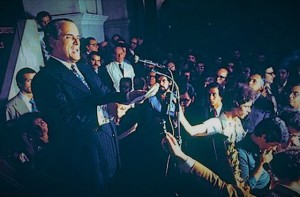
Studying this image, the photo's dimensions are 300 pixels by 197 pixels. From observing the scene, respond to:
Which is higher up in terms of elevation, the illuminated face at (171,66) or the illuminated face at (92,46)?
the illuminated face at (92,46)

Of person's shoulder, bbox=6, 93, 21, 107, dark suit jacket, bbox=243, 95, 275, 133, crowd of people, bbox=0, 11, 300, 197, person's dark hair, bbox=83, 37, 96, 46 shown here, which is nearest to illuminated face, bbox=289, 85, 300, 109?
crowd of people, bbox=0, 11, 300, 197

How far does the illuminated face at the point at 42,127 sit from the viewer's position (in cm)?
271

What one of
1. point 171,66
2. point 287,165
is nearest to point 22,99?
point 171,66

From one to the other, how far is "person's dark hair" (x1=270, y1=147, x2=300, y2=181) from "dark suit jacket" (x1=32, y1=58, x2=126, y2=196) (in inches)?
75.2

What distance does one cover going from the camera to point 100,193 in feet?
9.83

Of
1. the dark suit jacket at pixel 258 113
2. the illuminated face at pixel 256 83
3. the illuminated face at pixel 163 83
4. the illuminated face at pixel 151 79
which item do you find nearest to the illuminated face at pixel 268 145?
the dark suit jacket at pixel 258 113

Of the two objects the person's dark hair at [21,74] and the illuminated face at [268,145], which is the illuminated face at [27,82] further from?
the illuminated face at [268,145]

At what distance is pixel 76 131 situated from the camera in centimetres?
271

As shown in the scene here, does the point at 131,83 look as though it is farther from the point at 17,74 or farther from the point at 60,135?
the point at 17,74

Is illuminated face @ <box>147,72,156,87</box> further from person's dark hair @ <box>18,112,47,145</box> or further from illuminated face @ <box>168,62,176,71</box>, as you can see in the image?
person's dark hair @ <box>18,112,47,145</box>

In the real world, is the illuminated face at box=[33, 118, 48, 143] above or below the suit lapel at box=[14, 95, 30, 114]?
below

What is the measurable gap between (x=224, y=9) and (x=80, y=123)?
12.2ft

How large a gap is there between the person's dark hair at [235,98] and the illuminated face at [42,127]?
6.93 feet

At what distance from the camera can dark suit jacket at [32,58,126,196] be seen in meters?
2.45
